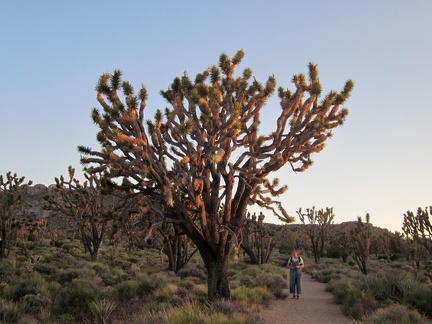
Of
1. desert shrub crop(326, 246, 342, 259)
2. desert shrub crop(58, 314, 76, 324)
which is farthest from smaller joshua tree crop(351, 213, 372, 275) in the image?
desert shrub crop(326, 246, 342, 259)

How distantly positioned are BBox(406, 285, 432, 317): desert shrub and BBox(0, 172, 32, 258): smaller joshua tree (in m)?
17.7

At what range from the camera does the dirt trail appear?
9.63 metres

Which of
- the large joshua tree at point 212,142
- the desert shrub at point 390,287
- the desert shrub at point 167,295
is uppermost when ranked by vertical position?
the large joshua tree at point 212,142

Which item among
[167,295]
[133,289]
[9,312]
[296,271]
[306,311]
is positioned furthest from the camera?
[296,271]

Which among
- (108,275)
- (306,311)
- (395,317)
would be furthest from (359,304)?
(108,275)

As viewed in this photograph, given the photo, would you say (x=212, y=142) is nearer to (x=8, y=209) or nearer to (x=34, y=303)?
(x=34, y=303)

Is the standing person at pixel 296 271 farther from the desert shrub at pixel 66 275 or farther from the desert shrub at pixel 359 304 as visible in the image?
the desert shrub at pixel 66 275

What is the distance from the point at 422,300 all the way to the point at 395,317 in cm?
260

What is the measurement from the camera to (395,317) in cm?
781

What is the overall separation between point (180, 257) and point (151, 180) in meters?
8.07

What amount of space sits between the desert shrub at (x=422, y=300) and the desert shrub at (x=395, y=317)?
139 cm

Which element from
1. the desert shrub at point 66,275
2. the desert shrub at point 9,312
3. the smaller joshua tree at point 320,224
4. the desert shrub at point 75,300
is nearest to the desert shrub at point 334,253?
the smaller joshua tree at point 320,224

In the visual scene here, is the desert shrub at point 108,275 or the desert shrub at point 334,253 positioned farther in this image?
the desert shrub at point 334,253

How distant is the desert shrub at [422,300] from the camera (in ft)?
31.1
